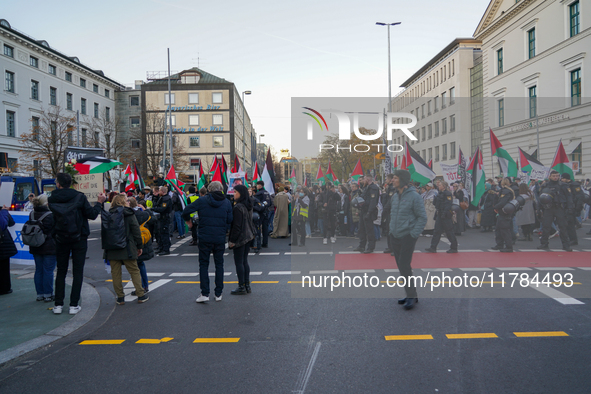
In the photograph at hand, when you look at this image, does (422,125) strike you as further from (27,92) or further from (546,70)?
(27,92)

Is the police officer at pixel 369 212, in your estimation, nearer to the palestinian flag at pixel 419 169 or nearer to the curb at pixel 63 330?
the palestinian flag at pixel 419 169

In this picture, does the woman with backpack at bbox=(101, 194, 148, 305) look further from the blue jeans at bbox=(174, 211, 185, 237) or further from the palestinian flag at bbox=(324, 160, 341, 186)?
the palestinian flag at bbox=(324, 160, 341, 186)

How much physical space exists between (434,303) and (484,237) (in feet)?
28.7

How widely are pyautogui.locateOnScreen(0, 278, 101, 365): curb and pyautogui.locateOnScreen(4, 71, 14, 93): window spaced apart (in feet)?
128

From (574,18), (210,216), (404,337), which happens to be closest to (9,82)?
(210,216)

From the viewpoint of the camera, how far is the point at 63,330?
18.1ft

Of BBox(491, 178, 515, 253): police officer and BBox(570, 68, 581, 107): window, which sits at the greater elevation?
BBox(570, 68, 581, 107): window

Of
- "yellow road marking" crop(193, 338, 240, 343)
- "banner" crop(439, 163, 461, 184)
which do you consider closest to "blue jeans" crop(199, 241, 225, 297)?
"yellow road marking" crop(193, 338, 240, 343)

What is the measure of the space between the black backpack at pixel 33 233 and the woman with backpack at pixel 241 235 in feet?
9.01

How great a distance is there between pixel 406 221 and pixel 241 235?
2505mm

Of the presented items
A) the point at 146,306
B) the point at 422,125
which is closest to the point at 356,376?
the point at 146,306

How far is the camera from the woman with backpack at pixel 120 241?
6.61 meters

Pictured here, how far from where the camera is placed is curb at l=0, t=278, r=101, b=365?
15.5 ft

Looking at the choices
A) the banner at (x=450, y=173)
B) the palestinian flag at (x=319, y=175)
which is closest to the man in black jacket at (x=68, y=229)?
the palestinian flag at (x=319, y=175)
